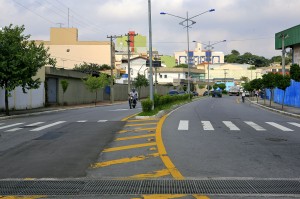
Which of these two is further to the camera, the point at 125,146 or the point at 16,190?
the point at 125,146

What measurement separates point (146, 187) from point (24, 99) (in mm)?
30904

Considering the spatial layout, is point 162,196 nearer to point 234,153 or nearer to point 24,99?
point 234,153

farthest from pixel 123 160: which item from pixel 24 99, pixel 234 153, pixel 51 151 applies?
pixel 24 99

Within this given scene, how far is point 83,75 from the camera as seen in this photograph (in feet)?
174

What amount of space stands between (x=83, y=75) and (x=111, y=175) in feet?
151

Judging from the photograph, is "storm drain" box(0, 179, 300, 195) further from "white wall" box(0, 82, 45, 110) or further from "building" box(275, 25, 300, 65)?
"building" box(275, 25, 300, 65)

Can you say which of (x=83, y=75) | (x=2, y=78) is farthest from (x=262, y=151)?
(x=83, y=75)

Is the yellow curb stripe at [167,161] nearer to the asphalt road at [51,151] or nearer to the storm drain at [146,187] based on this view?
the storm drain at [146,187]

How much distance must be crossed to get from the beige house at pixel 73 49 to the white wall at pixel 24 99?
62839 mm

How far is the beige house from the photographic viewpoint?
102188 mm

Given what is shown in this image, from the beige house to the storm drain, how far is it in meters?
96.4

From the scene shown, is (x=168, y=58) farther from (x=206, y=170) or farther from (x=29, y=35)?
(x=206, y=170)

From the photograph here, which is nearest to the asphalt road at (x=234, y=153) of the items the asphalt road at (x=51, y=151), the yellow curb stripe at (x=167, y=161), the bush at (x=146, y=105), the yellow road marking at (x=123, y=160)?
the yellow curb stripe at (x=167, y=161)

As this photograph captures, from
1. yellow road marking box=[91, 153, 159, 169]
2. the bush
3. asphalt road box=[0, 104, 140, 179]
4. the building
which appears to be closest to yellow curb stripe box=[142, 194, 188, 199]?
asphalt road box=[0, 104, 140, 179]
